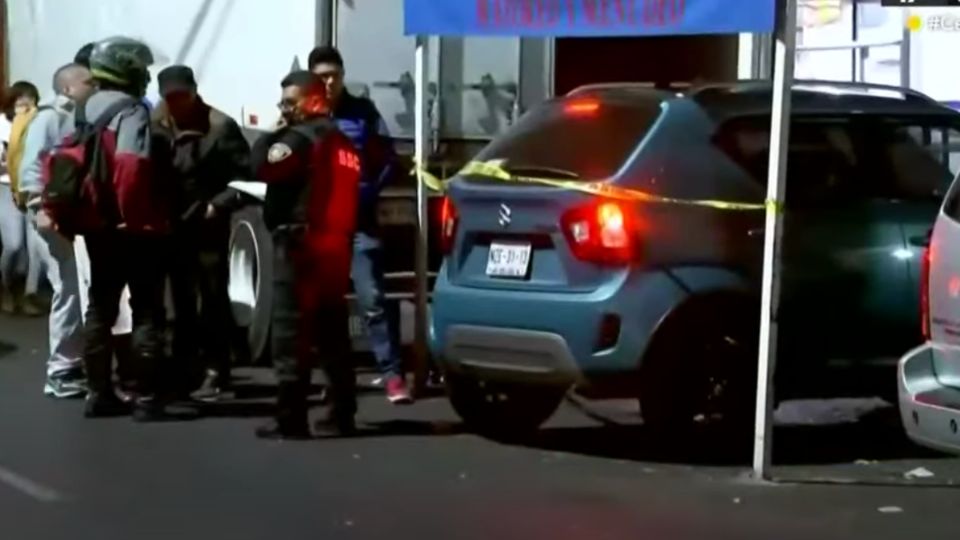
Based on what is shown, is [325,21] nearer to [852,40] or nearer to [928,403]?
[852,40]

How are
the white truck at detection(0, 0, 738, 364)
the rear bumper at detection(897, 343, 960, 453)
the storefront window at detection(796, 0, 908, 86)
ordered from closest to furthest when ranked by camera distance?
the rear bumper at detection(897, 343, 960, 453) → the white truck at detection(0, 0, 738, 364) → the storefront window at detection(796, 0, 908, 86)

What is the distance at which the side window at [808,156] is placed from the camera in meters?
10.6

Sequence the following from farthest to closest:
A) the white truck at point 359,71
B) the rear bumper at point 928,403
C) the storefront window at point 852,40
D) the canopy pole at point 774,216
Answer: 1. the storefront window at point 852,40
2. the white truck at point 359,71
3. the canopy pole at point 774,216
4. the rear bumper at point 928,403

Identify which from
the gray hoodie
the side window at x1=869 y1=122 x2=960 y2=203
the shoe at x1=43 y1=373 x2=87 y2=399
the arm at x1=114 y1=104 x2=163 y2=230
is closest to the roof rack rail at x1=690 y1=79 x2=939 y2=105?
the side window at x1=869 y1=122 x2=960 y2=203

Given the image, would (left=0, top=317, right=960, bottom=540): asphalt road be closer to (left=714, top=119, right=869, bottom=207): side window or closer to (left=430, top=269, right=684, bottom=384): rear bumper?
(left=430, top=269, right=684, bottom=384): rear bumper

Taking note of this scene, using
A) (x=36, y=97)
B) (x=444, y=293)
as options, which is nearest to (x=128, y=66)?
(x=444, y=293)

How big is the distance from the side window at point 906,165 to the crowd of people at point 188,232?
8.66ft

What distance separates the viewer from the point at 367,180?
12.1 meters

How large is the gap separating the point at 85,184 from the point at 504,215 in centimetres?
235

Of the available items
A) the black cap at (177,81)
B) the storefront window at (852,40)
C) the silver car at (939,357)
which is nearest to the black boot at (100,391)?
the black cap at (177,81)

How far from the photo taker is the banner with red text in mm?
10016

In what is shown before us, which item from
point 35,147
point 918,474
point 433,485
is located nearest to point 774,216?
point 918,474

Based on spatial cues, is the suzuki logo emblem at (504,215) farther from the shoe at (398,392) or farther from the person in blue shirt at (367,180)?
the shoe at (398,392)

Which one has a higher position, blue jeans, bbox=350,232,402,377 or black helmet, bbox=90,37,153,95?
black helmet, bbox=90,37,153,95
